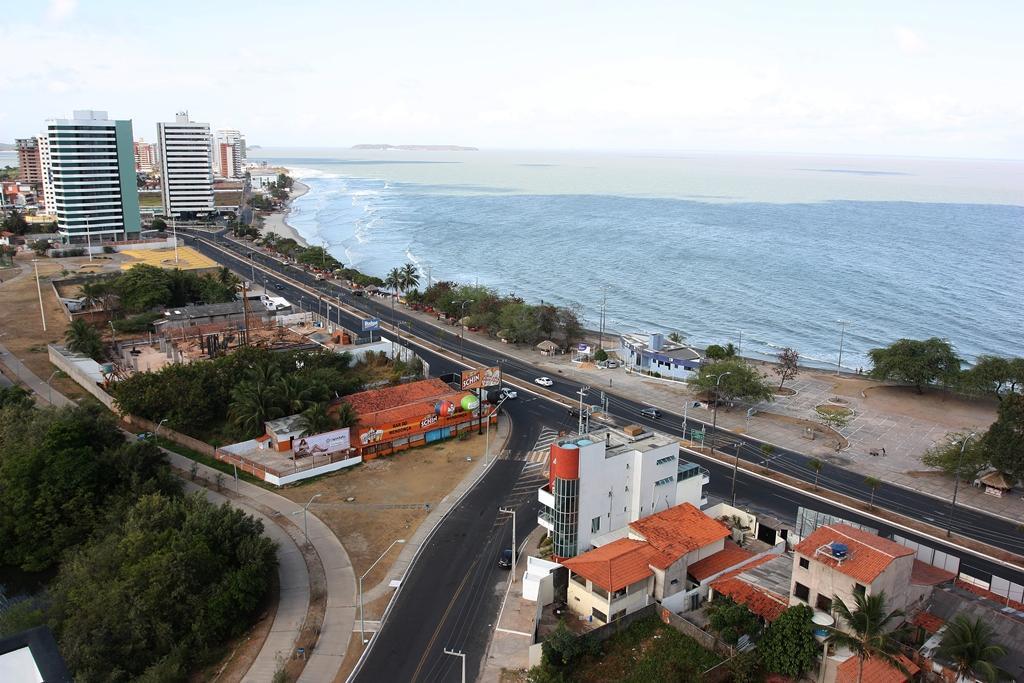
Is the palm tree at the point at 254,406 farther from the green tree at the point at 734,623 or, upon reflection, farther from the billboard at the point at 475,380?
the green tree at the point at 734,623

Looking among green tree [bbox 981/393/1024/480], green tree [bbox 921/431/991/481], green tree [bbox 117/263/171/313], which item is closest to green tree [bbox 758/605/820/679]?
green tree [bbox 921/431/991/481]

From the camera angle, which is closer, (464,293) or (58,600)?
(58,600)

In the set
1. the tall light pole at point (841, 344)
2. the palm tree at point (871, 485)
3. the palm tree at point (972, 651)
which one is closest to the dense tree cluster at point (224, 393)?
the palm tree at point (871, 485)

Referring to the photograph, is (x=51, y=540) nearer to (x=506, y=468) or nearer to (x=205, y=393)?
(x=205, y=393)

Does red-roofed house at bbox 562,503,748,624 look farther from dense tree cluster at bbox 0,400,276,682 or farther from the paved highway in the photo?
dense tree cluster at bbox 0,400,276,682

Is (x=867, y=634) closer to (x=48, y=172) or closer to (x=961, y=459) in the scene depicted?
(x=961, y=459)

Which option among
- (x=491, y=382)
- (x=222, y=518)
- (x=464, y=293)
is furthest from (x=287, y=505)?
(x=464, y=293)
